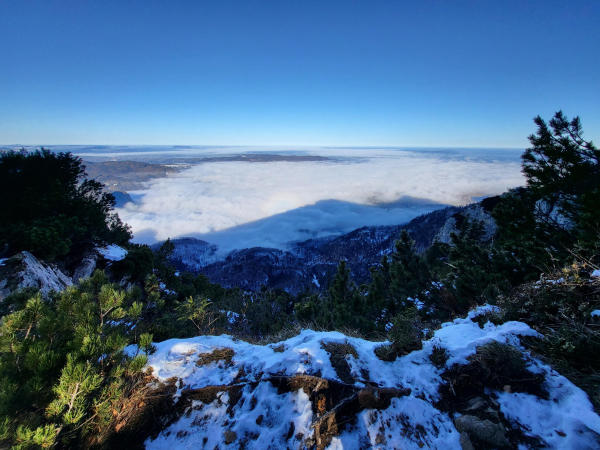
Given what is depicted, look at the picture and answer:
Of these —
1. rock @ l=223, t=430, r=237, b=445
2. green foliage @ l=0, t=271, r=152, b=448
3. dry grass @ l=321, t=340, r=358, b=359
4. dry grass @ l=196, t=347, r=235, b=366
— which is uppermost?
green foliage @ l=0, t=271, r=152, b=448

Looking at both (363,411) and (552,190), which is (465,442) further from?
(552,190)

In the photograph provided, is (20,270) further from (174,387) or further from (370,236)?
(370,236)

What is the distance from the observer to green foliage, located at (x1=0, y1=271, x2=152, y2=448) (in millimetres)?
1855

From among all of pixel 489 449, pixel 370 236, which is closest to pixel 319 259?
pixel 370 236

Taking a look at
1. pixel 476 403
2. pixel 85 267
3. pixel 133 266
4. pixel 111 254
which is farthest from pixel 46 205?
pixel 476 403

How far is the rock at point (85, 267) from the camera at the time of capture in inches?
512

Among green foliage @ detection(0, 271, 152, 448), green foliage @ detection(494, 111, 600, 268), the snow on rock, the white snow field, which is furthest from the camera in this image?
the snow on rock

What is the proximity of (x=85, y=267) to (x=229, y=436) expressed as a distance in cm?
1568

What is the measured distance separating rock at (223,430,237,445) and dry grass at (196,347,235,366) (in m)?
1.10

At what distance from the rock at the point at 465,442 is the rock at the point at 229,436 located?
2.31 meters

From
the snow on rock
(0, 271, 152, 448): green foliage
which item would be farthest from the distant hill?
(0, 271, 152, 448): green foliage

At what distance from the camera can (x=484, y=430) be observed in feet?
7.75

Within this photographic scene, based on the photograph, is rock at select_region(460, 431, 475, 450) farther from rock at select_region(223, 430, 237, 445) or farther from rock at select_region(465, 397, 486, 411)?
rock at select_region(223, 430, 237, 445)

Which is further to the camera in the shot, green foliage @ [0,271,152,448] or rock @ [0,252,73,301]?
rock @ [0,252,73,301]
